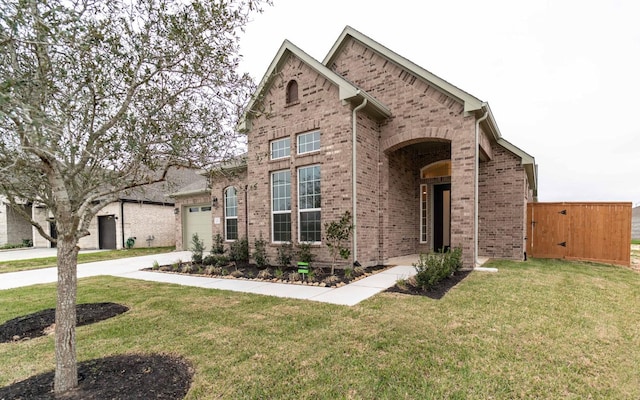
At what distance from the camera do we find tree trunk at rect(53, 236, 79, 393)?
2711 mm

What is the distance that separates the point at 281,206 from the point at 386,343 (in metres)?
6.49

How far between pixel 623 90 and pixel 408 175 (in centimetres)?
1307

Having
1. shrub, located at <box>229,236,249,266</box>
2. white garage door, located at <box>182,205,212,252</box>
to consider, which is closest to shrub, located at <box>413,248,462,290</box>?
shrub, located at <box>229,236,249,266</box>

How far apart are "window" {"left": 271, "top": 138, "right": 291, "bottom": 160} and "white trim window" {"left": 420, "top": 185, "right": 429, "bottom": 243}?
5814 mm

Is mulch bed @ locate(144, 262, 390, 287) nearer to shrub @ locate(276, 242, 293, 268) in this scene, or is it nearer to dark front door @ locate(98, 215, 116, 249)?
shrub @ locate(276, 242, 293, 268)

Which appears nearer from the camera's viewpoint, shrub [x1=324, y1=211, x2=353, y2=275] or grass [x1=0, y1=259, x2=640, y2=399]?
grass [x1=0, y1=259, x2=640, y2=399]

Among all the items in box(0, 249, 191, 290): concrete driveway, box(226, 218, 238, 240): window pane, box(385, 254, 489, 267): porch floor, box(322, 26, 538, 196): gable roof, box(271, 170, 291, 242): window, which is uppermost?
box(322, 26, 538, 196): gable roof

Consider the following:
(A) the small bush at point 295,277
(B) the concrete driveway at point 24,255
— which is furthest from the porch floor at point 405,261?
(B) the concrete driveway at point 24,255

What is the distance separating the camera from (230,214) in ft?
42.2

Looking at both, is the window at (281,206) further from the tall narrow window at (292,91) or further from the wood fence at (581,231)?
the wood fence at (581,231)

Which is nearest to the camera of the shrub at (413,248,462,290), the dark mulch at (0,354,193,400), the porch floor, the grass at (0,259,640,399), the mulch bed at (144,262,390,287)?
the dark mulch at (0,354,193,400)

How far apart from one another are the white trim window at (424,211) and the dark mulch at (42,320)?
10015 mm

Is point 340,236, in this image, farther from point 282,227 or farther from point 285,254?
point 282,227

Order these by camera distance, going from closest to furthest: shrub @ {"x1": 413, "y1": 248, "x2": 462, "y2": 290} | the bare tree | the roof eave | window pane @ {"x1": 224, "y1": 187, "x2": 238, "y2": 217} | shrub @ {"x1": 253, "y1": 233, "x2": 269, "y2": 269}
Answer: the bare tree
shrub @ {"x1": 413, "y1": 248, "x2": 462, "y2": 290}
the roof eave
shrub @ {"x1": 253, "y1": 233, "x2": 269, "y2": 269}
window pane @ {"x1": 224, "y1": 187, "x2": 238, "y2": 217}
